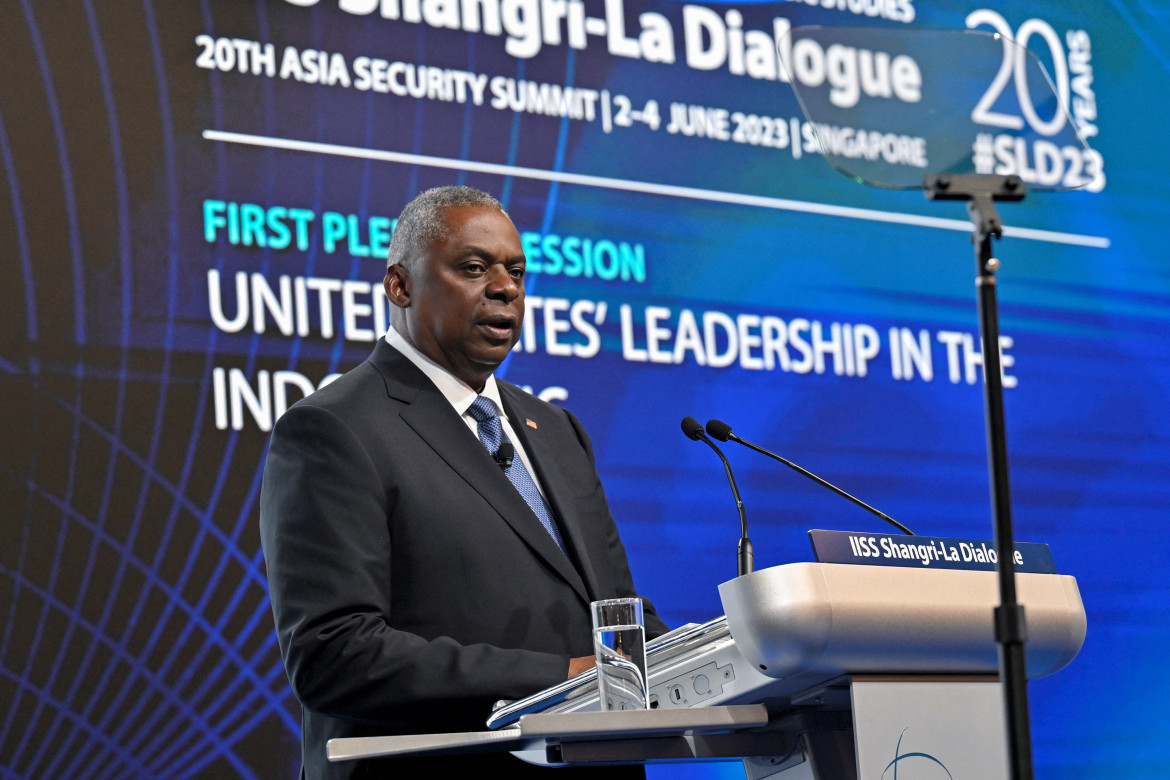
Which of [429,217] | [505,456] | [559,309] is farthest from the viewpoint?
[559,309]

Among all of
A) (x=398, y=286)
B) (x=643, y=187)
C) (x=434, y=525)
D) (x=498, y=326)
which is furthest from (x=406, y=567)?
(x=643, y=187)

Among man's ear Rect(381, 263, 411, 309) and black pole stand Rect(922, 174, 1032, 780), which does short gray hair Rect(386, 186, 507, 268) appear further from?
black pole stand Rect(922, 174, 1032, 780)

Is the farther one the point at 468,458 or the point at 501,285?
the point at 501,285

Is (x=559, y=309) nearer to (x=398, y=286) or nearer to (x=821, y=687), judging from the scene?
(x=398, y=286)

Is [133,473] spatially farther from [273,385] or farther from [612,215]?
[612,215]

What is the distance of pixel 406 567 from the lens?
2572mm

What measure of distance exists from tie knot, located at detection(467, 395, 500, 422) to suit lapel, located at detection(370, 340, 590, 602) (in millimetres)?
100

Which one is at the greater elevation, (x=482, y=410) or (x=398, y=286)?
(x=398, y=286)

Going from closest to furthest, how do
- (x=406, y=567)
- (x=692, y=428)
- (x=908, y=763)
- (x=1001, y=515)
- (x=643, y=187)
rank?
(x=1001, y=515) → (x=908, y=763) → (x=406, y=567) → (x=692, y=428) → (x=643, y=187)

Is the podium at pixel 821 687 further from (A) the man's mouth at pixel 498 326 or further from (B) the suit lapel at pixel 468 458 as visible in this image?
(A) the man's mouth at pixel 498 326

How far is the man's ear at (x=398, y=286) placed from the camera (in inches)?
117

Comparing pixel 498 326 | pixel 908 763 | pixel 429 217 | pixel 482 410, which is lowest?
pixel 908 763

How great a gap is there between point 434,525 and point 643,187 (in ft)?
7.60

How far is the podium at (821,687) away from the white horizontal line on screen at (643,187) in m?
2.48
